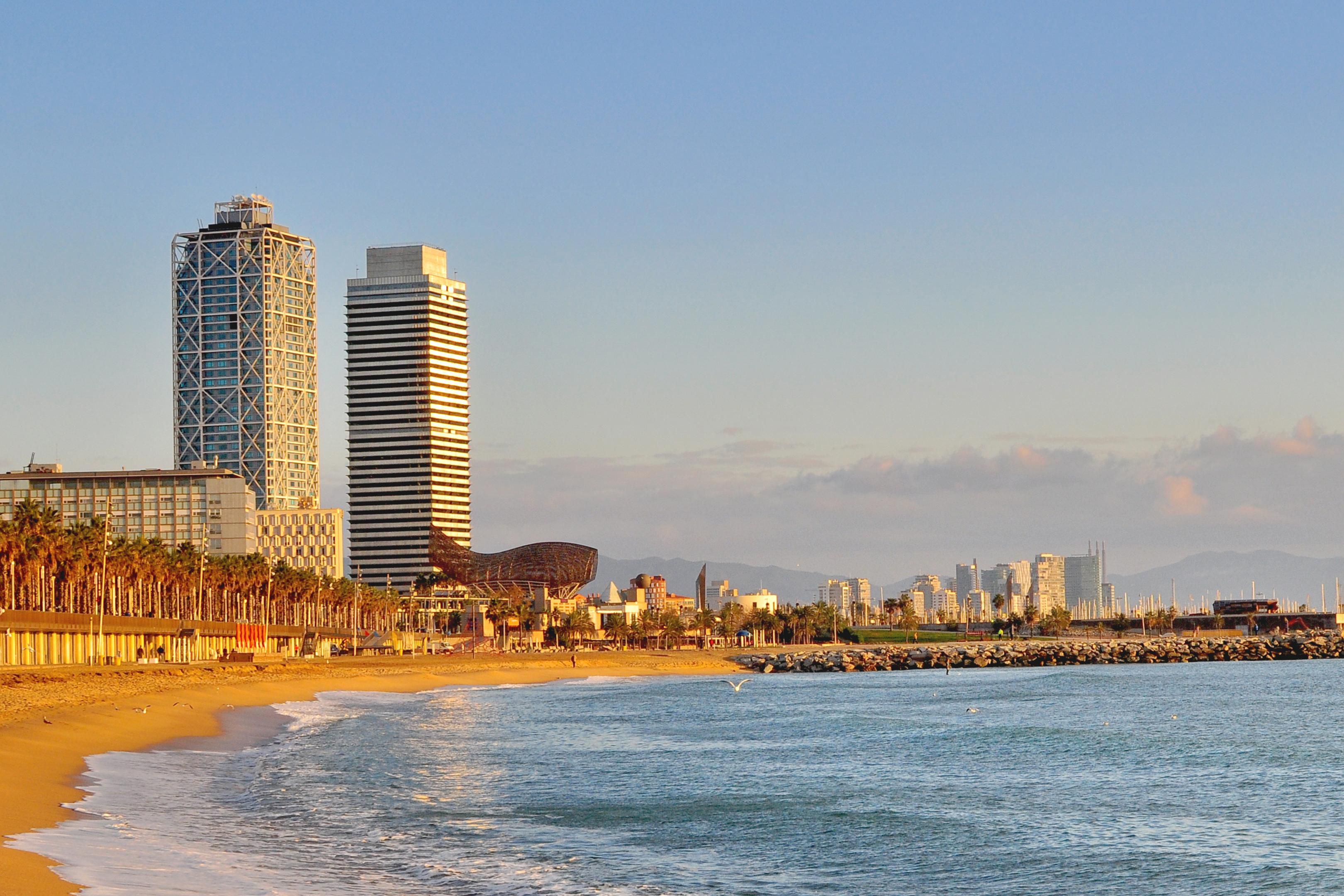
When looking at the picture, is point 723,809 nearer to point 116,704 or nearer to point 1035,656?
point 116,704

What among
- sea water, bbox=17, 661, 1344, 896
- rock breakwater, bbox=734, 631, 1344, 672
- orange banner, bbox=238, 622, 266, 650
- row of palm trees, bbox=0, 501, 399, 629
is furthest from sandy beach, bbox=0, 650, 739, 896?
rock breakwater, bbox=734, 631, 1344, 672

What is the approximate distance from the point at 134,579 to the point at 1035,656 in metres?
110

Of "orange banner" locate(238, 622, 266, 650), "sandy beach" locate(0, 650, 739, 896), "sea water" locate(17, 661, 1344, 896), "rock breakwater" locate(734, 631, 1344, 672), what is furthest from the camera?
"rock breakwater" locate(734, 631, 1344, 672)

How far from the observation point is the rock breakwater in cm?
16388

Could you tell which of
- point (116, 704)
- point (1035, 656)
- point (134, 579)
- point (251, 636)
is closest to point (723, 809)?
point (116, 704)

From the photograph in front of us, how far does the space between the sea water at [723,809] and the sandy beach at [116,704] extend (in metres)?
1.08

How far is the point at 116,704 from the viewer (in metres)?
58.1

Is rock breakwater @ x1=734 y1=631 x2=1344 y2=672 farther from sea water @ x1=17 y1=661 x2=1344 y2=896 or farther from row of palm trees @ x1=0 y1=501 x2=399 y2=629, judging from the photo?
sea water @ x1=17 y1=661 x2=1344 y2=896

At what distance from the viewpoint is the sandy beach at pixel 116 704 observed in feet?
94.6

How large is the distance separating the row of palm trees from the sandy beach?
16801mm

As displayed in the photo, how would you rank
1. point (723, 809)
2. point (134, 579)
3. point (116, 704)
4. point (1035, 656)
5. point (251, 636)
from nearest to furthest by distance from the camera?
point (723, 809), point (116, 704), point (134, 579), point (251, 636), point (1035, 656)

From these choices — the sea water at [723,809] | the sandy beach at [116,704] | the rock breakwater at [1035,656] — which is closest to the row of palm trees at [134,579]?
the sandy beach at [116,704]

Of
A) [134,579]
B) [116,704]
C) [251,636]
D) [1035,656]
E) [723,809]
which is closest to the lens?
[723,809]

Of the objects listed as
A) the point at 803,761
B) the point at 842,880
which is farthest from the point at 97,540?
the point at 842,880
